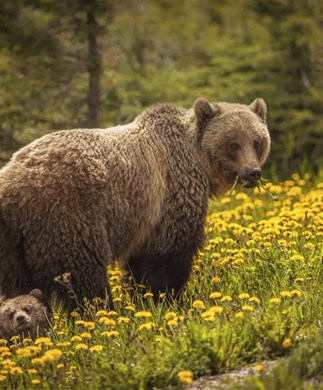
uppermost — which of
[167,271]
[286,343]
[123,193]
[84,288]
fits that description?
[123,193]

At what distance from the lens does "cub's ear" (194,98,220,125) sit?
333 inches

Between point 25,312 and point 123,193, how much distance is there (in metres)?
1.35


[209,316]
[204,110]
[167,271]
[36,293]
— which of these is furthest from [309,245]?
[36,293]

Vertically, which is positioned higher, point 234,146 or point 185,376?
point 234,146

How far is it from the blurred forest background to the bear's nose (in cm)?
444

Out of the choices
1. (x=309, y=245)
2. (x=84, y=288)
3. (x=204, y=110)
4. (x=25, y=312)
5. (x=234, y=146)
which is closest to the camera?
(x=25, y=312)

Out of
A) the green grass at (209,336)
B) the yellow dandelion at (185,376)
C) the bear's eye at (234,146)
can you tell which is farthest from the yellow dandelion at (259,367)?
the bear's eye at (234,146)

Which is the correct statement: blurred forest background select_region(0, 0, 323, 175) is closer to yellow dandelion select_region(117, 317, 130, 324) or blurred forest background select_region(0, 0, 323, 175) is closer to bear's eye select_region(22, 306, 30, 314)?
bear's eye select_region(22, 306, 30, 314)

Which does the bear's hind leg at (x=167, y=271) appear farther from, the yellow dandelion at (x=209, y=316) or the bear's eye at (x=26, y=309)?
the yellow dandelion at (x=209, y=316)

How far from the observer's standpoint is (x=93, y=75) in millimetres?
12227

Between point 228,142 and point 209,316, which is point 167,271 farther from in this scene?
point 209,316

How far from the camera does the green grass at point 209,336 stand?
18.4 feet

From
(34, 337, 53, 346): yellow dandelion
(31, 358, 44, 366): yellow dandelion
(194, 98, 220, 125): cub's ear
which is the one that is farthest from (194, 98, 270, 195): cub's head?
(31, 358, 44, 366): yellow dandelion

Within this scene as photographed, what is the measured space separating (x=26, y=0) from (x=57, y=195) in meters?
5.39
